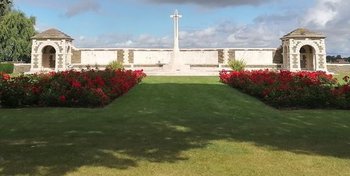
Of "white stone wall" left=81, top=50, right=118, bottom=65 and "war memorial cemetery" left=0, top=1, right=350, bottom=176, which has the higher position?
"white stone wall" left=81, top=50, right=118, bottom=65

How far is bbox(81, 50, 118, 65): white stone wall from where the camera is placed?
49.4m

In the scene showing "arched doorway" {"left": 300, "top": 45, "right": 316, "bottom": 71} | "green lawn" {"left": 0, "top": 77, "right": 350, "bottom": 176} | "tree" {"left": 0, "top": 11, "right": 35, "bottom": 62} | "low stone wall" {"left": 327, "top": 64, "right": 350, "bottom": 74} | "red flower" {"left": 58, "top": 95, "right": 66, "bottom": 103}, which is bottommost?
"green lawn" {"left": 0, "top": 77, "right": 350, "bottom": 176}

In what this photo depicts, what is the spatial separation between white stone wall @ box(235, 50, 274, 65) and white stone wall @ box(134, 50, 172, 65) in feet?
28.3

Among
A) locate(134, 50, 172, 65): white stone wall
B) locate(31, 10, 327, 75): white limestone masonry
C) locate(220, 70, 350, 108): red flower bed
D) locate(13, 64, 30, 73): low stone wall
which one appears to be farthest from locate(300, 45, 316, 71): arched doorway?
locate(220, 70, 350, 108): red flower bed

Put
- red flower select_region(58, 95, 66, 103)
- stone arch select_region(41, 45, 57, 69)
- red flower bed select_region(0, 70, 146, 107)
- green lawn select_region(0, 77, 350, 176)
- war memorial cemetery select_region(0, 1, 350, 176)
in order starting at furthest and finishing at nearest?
1. stone arch select_region(41, 45, 57, 69)
2. red flower bed select_region(0, 70, 146, 107)
3. red flower select_region(58, 95, 66, 103)
4. war memorial cemetery select_region(0, 1, 350, 176)
5. green lawn select_region(0, 77, 350, 176)

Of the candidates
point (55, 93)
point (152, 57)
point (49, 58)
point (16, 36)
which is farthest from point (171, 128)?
point (16, 36)

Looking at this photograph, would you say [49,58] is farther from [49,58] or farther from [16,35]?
[16,35]

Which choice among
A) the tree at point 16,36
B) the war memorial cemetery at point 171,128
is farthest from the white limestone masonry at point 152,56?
the war memorial cemetery at point 171,128

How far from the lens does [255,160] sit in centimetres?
568

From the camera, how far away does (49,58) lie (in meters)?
51.1

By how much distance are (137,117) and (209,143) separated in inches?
132

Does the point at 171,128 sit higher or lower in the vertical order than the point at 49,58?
Answer: lower

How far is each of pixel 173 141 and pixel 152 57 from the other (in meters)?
43.0

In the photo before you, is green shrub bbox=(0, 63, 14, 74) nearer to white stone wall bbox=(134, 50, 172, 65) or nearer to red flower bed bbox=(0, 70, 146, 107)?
white stone wall bbox=(134, 50, 172, 65)
